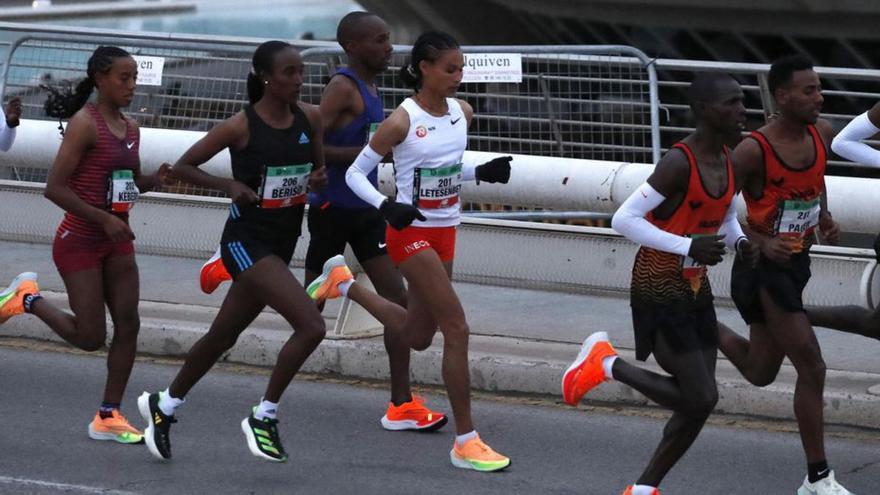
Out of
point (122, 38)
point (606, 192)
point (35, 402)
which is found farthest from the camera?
point (122, 38)

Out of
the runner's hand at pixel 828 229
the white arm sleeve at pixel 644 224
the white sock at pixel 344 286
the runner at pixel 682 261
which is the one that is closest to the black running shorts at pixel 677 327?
the runner at pixel 682 261

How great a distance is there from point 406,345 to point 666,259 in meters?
1.79

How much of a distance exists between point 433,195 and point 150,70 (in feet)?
18.7

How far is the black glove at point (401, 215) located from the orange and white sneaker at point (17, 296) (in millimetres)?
2267

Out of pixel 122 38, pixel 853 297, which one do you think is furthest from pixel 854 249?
pixel 122 38

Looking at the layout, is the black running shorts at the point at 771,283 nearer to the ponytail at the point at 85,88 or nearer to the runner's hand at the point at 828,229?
the runner's hand at the point at 828,229

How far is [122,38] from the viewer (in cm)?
1300

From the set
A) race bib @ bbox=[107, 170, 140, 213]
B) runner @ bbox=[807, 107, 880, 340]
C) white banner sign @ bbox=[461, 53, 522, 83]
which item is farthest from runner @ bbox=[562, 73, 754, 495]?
white banner sign @ bbox=[461, 53, 522, 83]

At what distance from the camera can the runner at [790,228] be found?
639 centimetres

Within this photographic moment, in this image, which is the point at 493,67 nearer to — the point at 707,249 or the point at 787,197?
the point at 787,197

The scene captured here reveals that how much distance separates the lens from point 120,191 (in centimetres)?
730

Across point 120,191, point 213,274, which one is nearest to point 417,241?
point 213,274

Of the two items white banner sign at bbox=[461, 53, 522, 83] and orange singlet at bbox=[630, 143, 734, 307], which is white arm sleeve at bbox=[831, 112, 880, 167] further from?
white banner sign at bbox=[461, 53, 522, 83]

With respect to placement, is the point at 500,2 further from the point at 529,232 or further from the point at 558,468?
the point at 558,468
